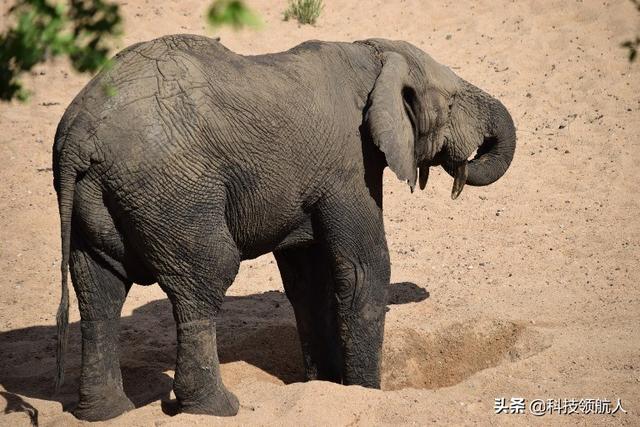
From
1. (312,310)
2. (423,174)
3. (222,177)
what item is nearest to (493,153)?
(423,174)

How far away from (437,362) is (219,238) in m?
2.68

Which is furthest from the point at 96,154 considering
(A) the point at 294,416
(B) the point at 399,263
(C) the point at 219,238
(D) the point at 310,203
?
(B) the point at 399,263

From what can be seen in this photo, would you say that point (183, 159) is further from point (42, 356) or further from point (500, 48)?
point (500, 48)

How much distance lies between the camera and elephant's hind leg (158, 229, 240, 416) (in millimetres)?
5812

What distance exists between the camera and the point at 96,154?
5504 mm

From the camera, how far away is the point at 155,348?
312 inches

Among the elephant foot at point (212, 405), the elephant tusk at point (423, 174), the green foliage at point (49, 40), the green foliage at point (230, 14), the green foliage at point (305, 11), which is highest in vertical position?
the green foliage at point (230, 14)

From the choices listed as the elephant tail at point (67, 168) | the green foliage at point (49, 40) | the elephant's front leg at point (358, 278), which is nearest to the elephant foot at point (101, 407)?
the elephant tail at point (67, 168)

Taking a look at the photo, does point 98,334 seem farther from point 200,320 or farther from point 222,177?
point 222,177

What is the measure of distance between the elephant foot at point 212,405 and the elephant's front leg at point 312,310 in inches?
46.3

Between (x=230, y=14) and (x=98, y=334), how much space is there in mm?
3833

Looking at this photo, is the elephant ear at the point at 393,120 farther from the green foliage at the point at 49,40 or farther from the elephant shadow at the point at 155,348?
the green foliage at the point at 49,40

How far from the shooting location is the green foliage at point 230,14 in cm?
263

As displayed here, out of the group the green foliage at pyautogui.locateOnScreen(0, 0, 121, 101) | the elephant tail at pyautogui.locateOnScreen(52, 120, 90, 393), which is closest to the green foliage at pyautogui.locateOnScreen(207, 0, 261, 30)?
the green foliage at pyautogui.locateOnScreen(0, 0, 121, 101)
